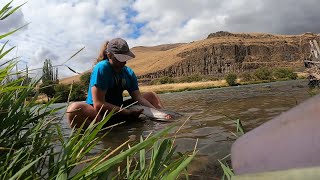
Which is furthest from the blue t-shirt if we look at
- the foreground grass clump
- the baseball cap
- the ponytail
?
the foreground grass clump

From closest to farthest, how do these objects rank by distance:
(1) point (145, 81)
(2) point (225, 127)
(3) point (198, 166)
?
(3) point (198, 166) → (2) point (225, 127) → (1) point (145, 81)

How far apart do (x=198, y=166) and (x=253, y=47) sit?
156 m

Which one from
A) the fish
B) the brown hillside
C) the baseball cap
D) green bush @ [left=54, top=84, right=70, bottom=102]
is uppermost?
the brown hillside

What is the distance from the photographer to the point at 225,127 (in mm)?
4867

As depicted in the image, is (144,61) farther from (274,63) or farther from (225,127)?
(225,127)

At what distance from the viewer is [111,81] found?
18.5 ft

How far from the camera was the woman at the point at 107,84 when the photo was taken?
514 cm

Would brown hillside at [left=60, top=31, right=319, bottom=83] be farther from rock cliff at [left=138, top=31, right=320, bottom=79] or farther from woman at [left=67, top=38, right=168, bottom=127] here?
woman at [left=67, top=38, right=168, bottom=127]

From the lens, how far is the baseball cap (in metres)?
5.34

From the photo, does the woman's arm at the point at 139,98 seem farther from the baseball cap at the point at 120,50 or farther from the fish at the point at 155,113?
the baseball cap at the point at 120,50

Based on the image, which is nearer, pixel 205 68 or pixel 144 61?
pixel 205 68

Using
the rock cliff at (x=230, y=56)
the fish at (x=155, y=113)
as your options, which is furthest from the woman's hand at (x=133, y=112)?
the rock cliff at (x=230, y=56)

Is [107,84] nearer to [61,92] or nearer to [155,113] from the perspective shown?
[155,113]

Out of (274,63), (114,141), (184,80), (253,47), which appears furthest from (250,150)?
(253,47)
